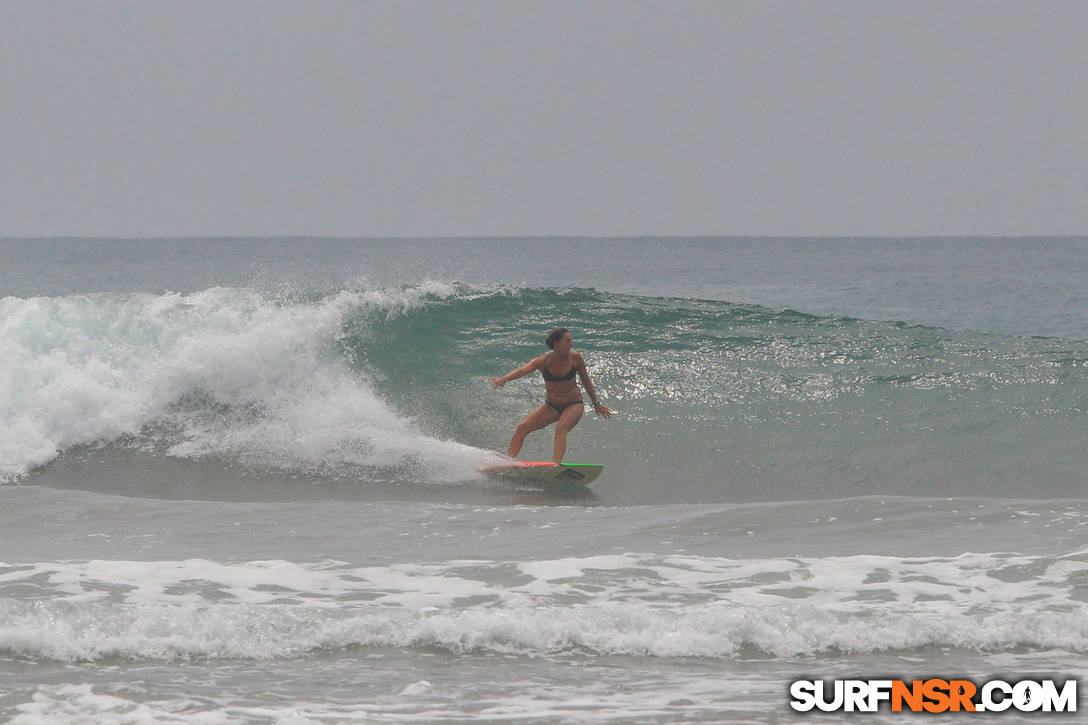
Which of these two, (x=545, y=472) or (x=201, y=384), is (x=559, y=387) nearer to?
(x=545, y=472)

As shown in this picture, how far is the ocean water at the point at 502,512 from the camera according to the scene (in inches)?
217

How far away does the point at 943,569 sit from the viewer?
7027mm

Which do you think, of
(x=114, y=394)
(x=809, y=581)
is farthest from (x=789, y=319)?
(x=809, y=581)

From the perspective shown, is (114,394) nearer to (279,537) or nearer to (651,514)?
(279,537)

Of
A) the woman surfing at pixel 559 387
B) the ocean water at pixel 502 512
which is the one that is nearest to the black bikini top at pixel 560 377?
the woman surfing at pixel 559 387

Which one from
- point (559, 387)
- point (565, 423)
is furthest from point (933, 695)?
point (559, 387)

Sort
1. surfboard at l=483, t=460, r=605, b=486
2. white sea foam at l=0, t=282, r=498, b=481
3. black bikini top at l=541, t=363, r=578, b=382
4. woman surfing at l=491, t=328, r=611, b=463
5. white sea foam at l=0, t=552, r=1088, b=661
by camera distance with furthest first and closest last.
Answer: white sea foam at l=0, t=282, r=498, b=481 < black bikini top at l=541, t=363, r=578, b=382 < woman surfing at l=491, t=328, r=611, b=463 < surfboard at l=483, t=460, r=605, b=486 < white sea foam at l=0, t=552, r=1088, b=661

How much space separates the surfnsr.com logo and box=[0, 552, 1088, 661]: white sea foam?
0.49m

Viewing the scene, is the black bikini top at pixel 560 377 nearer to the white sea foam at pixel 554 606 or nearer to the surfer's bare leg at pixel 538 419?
the surfer's bare leg at pixel 538 419

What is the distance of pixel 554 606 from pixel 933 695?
2.10 metres

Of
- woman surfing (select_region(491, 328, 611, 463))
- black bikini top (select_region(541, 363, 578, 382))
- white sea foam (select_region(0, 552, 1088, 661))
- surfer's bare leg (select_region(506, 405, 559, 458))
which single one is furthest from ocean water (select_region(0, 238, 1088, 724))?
black bikini top (select_region(541, 363, 578, 382))

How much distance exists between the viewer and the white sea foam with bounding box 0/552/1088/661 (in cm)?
582

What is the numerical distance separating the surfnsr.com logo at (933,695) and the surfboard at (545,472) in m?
5.17

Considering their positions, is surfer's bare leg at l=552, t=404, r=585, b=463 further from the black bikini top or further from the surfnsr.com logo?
the surfnsr.com logo
